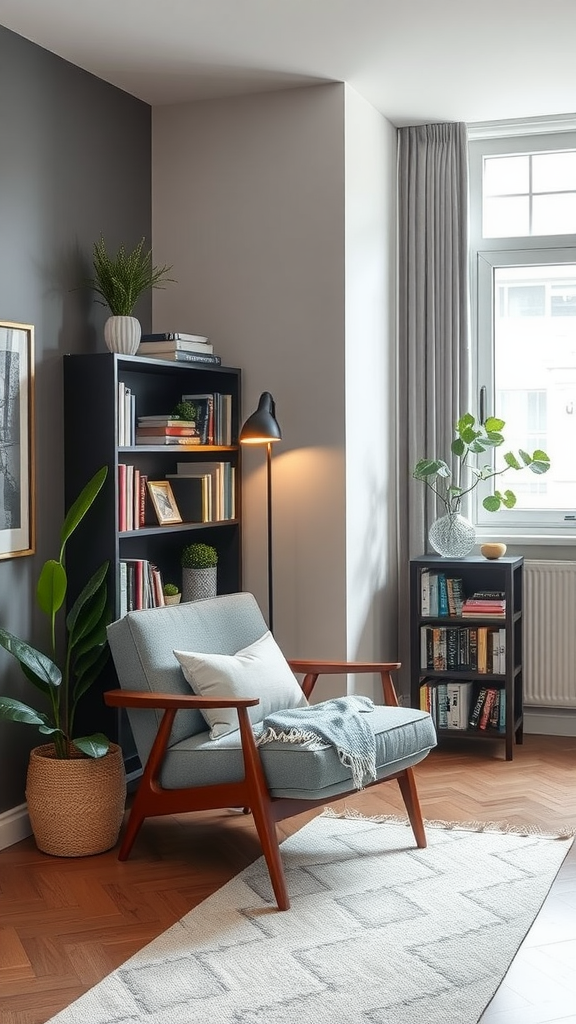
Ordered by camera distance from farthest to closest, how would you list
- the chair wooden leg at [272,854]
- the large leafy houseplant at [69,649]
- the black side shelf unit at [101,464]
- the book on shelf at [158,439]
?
the book on shelf at [158,439]
the black side shelf unit at [101,464]
the large leafy houseplant at [69,649]
the chair wooden leg at [272,854]

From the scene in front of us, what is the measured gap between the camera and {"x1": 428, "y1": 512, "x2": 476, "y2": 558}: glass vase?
4941 mm

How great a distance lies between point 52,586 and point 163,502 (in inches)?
34.5

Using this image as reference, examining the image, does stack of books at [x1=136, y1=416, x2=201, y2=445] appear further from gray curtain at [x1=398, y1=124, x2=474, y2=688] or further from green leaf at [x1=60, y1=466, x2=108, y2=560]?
gray curtain at [x1=398, y1=124, x2=474, y2=688]

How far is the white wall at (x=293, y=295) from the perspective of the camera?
182 inches

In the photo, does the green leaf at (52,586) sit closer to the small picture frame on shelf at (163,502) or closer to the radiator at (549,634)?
the small picture frame on shelf at (163,502)

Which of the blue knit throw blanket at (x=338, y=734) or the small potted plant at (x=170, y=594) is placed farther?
the small potted plant at (x=170, y=594)

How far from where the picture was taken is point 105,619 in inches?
152

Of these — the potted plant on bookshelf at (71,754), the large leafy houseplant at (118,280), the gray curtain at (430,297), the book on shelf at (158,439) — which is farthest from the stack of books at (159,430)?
the gray curtain at (430,297)

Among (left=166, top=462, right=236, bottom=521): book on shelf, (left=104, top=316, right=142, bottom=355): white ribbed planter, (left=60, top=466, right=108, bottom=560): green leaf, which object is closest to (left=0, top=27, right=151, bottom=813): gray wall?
(left=104, top=316, right=142, bottom=355): white ribbed planter

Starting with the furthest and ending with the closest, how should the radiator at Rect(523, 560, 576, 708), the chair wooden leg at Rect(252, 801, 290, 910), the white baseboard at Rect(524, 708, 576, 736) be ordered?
the white baseboard at Rect(524, 708, 576, 736) < the radiator at Rect(523, 560, 576, 708) < the chair wooden leg at Rect(252, 801, 290, 910)

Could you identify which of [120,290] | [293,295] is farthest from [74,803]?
[293,295]

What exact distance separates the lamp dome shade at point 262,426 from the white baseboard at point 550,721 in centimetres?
194

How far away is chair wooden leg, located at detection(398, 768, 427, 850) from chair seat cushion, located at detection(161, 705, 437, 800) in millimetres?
90

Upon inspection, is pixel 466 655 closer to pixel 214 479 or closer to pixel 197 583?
pixel 197 583
